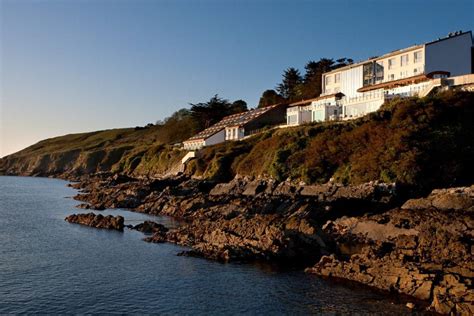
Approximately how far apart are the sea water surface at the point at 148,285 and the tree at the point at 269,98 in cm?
9669

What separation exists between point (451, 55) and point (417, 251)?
4958 centimetres

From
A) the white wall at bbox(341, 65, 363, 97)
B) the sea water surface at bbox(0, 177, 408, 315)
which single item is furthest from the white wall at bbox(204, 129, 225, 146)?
the sea water surface at bbox(0, 177, 408, 315)

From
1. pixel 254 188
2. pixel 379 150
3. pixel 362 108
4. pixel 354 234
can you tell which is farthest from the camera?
pixel 362 108

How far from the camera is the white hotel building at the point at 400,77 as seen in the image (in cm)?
6818

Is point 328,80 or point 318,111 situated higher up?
point 328,80

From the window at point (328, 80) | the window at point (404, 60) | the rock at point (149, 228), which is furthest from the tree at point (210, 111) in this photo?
the rock at point (149, 228)

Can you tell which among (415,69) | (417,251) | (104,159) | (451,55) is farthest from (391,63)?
(104,159)

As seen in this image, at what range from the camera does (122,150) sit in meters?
169

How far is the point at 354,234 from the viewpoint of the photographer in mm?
41000

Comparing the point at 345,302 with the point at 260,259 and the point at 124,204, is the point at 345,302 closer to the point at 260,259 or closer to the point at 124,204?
the point at 260,259

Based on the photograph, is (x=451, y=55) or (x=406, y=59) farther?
(x=406, y=59)

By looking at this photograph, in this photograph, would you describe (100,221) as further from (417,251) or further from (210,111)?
(210,111)

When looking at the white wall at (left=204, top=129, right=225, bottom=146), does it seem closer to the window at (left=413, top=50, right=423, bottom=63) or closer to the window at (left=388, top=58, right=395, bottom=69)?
the window at (left=388, top=58, right=395, bottom=69)

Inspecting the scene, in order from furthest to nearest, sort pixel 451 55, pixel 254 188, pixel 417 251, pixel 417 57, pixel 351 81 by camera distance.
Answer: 1. pixel 351 81
2. pixel 417 57
3. pixel 451 55
4. pixel 254 188
5. pixel 417 251
